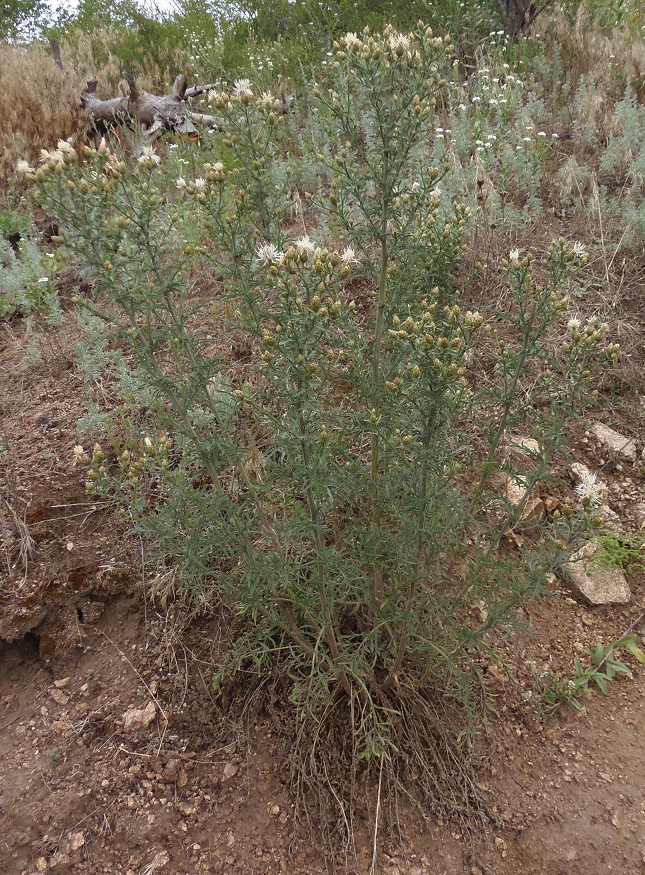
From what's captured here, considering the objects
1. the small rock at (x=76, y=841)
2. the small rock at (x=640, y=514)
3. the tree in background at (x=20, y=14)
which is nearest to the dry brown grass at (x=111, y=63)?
the tree in background at (x=20, y=14)

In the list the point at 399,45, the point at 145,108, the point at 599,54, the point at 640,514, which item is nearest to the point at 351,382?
the point at 399,45

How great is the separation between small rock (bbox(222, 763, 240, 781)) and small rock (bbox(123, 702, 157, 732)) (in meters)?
0.41

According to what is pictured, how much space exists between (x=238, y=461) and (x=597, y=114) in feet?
19.6

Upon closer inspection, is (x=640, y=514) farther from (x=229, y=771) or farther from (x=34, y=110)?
(x=34, y=110)

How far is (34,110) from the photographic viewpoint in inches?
347

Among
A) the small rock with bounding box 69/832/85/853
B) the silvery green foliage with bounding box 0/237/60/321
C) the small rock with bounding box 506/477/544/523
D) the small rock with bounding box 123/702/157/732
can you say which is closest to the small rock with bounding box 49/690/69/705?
the small rock with bounding box 123/702/157/732

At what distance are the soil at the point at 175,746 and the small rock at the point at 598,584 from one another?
2.1 inches

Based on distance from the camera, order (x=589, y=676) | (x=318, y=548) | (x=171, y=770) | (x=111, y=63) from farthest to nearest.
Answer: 1. (x=111, y=63)
2. (x=589, y=676)
3. (x=171, y=770)
4. (x=318, y=548)

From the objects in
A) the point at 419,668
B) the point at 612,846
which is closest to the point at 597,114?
the point at 419,668

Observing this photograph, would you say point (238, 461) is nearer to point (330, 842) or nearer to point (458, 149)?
point (330, 842)

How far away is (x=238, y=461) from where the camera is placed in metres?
2.44

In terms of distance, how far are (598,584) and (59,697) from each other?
2.77m

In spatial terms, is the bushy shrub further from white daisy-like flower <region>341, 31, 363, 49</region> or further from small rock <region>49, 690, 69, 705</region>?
small rock <region>49, 690, 69, 705</region>

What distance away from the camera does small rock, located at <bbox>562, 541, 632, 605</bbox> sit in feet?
10.9
